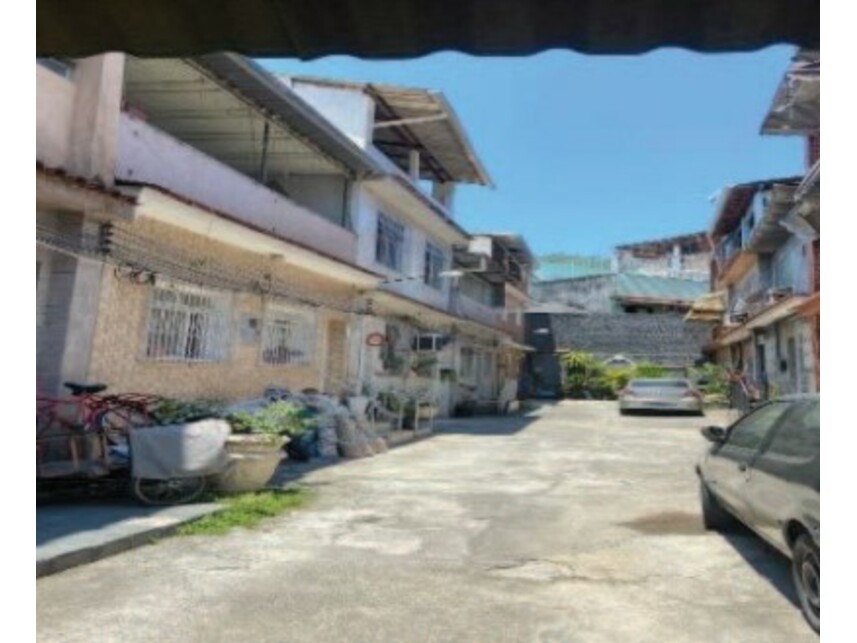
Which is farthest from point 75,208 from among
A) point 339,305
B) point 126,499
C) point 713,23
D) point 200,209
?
point 339,305

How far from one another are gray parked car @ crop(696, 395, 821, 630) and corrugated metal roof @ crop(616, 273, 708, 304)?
40.5 metres

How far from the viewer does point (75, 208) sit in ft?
25.8

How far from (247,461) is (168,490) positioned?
3.02 ft

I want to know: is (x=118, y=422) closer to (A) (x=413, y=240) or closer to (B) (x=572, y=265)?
(A) (x=413, y=240)

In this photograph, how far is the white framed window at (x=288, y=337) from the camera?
13172 millimetres

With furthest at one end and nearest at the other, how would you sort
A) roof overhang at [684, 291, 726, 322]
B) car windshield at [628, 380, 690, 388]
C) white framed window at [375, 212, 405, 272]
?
roof overhang at [684, 291, 726, 322] → car windshield at [628, 380, 690, 388] → white framed window at [375, 212, 405, 272]

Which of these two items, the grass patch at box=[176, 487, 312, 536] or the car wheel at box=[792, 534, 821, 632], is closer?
the car wheel at box=[792, 534, 821, 632]

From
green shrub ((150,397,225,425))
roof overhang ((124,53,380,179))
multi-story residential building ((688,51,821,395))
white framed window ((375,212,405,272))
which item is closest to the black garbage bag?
green shrub ((150,397,225,425))

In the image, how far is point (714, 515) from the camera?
697cm

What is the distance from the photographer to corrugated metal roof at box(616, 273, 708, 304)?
46281mm

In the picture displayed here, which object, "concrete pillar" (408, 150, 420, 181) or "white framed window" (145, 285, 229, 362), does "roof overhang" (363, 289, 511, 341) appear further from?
"white framed window" (145, 285, 229, 362)

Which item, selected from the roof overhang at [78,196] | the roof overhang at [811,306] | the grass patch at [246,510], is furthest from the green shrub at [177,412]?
the roof overhang at [811,306]

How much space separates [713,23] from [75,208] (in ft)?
23.7
